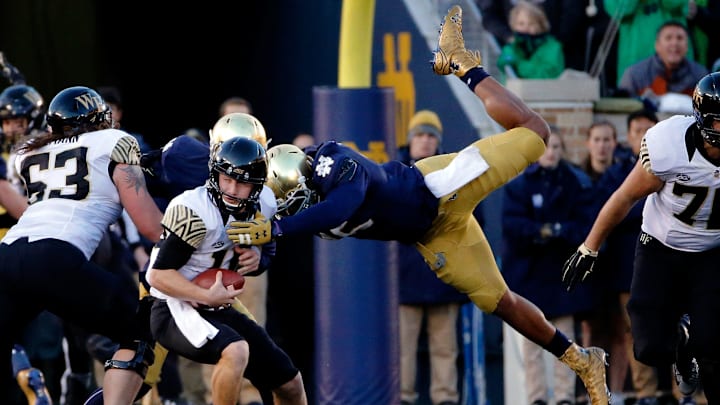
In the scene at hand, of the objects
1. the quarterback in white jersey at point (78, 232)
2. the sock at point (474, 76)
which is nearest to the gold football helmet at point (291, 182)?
the quarterback in white jersey at point (78, 232)

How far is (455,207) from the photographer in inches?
298

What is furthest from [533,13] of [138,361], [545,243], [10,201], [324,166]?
[138,361]

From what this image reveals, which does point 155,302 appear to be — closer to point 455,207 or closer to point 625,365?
point 455,207

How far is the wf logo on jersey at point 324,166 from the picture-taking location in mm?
7066

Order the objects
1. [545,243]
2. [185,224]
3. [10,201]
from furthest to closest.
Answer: [545,243] → [10,201] → [185,224]

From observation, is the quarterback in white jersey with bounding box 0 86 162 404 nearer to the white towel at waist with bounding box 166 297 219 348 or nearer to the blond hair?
the white towel at waist with bounding box 166 297 219 348

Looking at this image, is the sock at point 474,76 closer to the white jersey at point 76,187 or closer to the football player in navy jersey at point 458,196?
the football player in navy jersey at point 458,196

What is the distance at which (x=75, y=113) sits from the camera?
23.3ft

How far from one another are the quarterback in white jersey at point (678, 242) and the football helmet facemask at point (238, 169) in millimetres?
1861

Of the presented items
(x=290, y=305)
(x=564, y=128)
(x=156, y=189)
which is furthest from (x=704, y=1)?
(x=156, y=189)

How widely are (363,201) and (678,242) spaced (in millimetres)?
1608

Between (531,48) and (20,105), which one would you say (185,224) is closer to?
(20,105)

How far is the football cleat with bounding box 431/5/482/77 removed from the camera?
760 cm

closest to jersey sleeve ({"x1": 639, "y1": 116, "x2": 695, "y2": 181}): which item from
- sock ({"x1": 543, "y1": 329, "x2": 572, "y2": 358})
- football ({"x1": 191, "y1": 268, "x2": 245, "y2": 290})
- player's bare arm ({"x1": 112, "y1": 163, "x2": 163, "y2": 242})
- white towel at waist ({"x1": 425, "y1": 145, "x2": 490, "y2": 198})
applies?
white towel at waist ({"x1": 425, "y1": 145, "x2": 490, "y2": 198})
